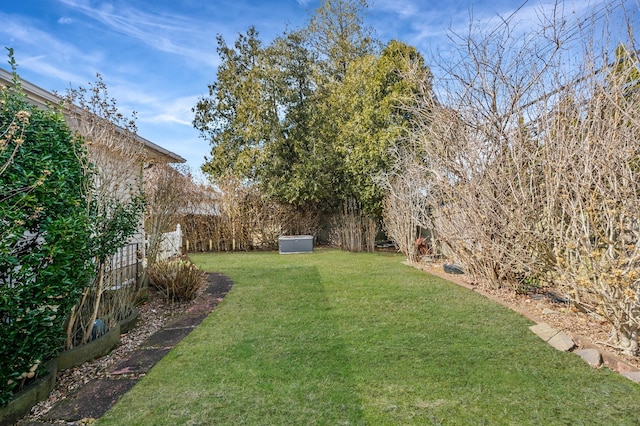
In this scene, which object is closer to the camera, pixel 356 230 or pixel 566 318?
pixel 566 318

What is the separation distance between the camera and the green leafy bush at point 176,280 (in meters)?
6.31

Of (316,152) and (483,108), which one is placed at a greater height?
(316,152)

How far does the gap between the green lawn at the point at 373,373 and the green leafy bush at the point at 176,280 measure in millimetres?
817

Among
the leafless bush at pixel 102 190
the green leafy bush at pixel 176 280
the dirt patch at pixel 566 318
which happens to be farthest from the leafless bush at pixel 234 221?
the leafless bush at pixel 102 190

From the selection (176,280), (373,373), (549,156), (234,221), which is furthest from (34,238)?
(234,221)

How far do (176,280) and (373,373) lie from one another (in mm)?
4295

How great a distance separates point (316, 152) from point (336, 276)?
6.95m

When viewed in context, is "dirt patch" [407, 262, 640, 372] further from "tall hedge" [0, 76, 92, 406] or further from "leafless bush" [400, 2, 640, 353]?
"tall hedge" [0, 76, 92, 406]

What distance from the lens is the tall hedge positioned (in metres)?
2.64

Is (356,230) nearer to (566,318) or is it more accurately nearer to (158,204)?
(158,204)

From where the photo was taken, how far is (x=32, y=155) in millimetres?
3000

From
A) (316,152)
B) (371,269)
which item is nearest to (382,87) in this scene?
(316,152)

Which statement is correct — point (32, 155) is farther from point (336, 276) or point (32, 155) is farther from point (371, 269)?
point (371, 269)

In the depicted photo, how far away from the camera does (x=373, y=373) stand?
3.45m
